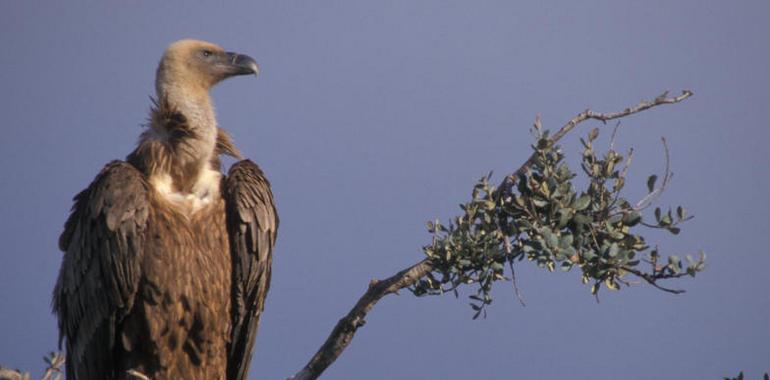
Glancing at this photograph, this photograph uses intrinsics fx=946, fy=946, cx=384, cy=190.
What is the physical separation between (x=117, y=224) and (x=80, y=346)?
943mm

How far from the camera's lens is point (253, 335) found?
6031mm

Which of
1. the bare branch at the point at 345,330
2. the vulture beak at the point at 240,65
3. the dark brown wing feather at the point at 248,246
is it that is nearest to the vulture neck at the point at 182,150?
the dark brown wing feather at the point at 248,246

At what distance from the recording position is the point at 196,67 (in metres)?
6.34

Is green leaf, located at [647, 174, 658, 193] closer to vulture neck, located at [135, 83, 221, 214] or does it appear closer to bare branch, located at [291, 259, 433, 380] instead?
bare branch, located at [291, 259, 433, 380]

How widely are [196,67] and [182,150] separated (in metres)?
0.73

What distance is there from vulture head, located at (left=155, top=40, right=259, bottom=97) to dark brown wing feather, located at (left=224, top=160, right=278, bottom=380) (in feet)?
2.21

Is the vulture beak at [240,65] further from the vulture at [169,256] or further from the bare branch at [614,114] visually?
the bare branch at [614,114]

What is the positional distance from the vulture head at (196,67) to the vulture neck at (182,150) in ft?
0.11

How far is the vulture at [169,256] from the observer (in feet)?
18.2

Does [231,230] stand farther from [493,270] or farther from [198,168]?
[493,270]

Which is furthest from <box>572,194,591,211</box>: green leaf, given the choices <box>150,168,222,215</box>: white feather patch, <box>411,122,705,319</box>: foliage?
<box>150,168,222,215</box>: white feather patch

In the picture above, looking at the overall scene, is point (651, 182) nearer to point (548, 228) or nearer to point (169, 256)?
point (548, 228)

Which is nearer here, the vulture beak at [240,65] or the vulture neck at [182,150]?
the vulture neck at [182,150]

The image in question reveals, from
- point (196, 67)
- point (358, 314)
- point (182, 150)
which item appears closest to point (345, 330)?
point (358, 314)
